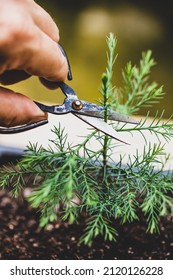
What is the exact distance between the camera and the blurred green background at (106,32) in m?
1.85

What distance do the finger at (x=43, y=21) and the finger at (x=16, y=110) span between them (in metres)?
0.11

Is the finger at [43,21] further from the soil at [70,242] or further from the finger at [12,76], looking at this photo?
the soil at [70,242]

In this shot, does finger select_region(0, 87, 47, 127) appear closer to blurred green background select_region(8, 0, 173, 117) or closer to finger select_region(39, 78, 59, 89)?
finger select_region(39, 78, 59, 89)

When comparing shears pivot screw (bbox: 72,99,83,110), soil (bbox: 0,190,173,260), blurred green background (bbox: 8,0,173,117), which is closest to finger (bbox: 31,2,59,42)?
shears pivot screw (bbox: 72,99,83,110)

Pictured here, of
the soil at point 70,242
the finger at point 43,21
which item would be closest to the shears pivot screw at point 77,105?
the finger at point 43,21

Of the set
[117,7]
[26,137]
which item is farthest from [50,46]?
[117,7]

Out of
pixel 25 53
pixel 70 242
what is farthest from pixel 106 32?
pixel 25 53

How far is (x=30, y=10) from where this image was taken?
0.62m

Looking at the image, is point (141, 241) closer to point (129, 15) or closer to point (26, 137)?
point (26, 137)

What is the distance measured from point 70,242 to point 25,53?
0.42m

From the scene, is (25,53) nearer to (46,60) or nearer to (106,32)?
(46,60)

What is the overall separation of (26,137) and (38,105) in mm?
588

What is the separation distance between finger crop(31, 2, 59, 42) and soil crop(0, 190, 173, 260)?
37 cm

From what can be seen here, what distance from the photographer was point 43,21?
0.65m
